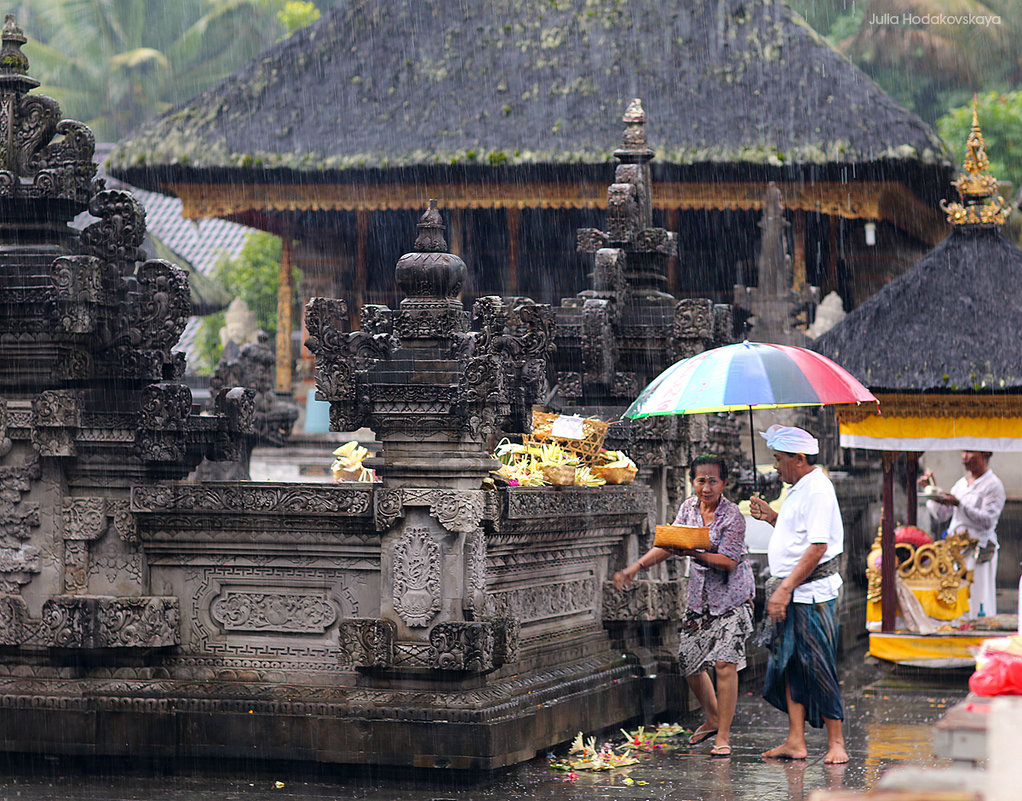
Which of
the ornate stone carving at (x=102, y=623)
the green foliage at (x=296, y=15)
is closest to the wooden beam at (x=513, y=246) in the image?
the green foliage at (x=296, y=15)

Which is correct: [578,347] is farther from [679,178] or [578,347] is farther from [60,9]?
[60,9]

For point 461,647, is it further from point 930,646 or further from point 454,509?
point 930,646

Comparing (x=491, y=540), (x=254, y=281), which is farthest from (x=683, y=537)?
(x=254, y=281)

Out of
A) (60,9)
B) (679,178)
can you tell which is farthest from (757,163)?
(60,9)

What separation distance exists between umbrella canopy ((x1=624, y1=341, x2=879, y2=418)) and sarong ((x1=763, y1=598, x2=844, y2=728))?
117cm

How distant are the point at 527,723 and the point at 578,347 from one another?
3499 millimetres

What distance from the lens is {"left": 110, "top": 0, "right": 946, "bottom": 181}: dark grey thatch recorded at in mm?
23172

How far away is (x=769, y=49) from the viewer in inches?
974

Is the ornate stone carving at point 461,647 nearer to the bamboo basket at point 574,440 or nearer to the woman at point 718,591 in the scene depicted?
the woman at point 718,591

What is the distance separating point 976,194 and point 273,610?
751 cm

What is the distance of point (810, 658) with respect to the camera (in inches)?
361

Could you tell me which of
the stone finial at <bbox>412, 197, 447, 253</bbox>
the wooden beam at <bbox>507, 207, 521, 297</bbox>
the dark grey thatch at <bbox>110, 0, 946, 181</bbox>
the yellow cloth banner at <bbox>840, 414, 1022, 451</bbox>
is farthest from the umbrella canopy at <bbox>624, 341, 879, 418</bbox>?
the wooden beam at <bbox>507, 207, 521, 297</bbox>

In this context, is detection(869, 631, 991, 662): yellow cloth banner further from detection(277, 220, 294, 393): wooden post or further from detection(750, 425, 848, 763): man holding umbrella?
detection(277, 220, 294, 393): wooden post

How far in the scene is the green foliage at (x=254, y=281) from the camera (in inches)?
1369
